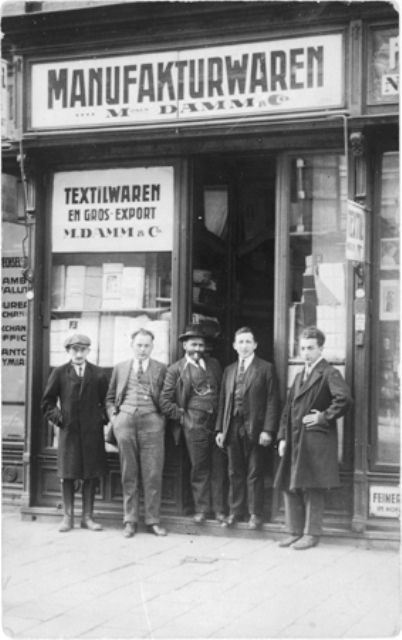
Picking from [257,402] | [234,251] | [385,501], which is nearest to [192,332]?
[257,402]

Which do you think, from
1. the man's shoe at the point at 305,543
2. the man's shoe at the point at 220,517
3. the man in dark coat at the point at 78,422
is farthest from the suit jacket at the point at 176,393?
the man's shoe at the point at 305,543

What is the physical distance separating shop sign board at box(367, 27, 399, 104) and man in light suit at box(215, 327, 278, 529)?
9.11 ft

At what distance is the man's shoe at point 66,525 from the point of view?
9.38 m

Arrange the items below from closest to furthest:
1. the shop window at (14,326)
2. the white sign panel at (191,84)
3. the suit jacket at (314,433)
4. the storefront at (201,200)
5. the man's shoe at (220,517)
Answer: the suit jacket at (314,433) < the storefront at (201,200) < the white sign panel at (191,84) < the man's shoe at (220,517) < the shop window at (14,326)

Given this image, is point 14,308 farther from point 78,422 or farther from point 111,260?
point 78,422

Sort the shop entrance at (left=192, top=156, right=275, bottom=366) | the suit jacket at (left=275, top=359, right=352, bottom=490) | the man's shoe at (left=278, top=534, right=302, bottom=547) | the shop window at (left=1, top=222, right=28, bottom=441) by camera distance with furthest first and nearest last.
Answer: the shop window at (left=1, top=222, right=28, bottom=441), the shop entrance at (left=192, top=156, right=275, bottom=366), the man's shoe at (left=278, top=534, right=302, bottom=547), the suit jacket at (left=275, top=359, right=352, bottom=490)

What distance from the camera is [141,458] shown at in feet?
30.8

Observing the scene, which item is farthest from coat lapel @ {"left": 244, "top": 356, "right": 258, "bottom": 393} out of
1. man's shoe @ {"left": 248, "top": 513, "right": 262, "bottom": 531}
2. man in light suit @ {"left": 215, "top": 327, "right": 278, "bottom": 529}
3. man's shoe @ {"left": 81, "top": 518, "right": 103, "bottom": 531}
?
man's shoe @ {"left": 81, "top": 518, "right": 103, "bottom": 531}

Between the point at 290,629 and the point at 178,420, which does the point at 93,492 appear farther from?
the point at 290,629

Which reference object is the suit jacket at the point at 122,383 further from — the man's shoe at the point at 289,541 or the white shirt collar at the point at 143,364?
the man's shoe at the point at 289,541

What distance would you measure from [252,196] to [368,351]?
112 inches

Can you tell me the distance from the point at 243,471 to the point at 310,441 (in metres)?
0.91

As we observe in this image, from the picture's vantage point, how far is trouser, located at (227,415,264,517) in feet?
30.0

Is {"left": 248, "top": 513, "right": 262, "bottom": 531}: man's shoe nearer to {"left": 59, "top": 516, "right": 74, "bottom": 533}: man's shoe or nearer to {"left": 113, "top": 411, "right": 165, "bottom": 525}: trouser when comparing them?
{"left": 113, "top": 411, "right": 165, "bottom": 525}: trouser
